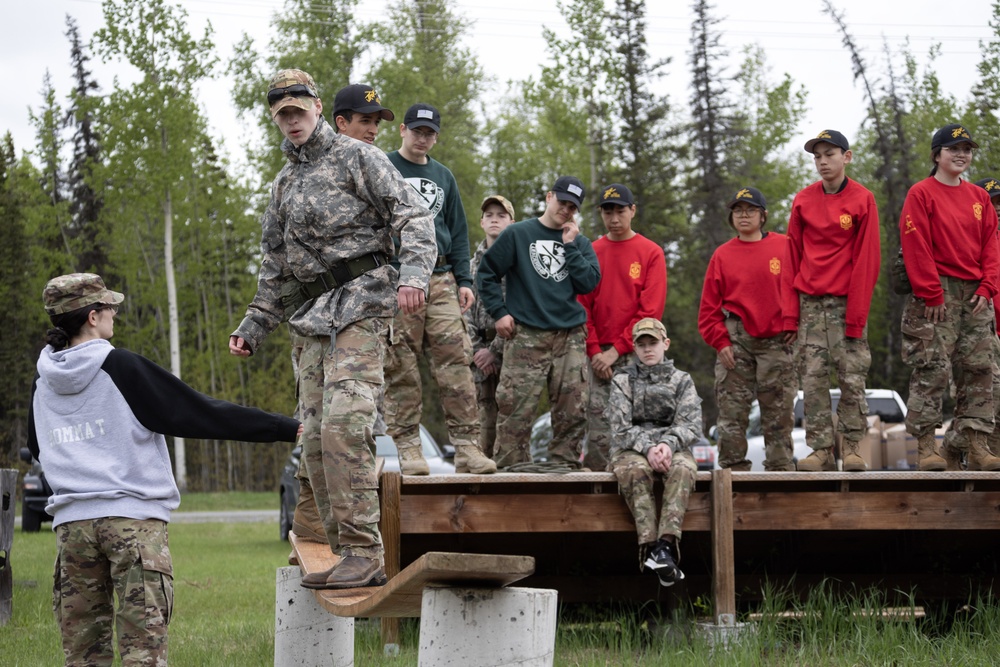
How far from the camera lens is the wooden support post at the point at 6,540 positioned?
9.01 meters

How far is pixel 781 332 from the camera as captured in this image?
27.7ft

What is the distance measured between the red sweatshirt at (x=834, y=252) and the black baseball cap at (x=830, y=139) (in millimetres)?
296

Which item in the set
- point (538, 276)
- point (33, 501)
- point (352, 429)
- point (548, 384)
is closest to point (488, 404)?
point (548, 384)

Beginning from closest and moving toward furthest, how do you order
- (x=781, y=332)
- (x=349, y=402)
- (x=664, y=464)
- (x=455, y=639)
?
(x=455, y=639) < (x=349, y=402) < (x=664, y=464) < (x=781, y=332)

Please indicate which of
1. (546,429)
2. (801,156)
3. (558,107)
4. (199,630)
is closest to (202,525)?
(546,429)

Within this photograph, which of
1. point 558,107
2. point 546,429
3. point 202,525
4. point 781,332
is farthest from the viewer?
point 558,107

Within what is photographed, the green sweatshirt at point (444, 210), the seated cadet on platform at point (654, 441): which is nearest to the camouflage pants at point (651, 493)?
the seated cadet on platform at point (654, 441)

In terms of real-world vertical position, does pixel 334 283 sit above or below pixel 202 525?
above

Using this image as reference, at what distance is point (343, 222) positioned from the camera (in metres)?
5.33

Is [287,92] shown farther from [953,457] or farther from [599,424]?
[953,457]

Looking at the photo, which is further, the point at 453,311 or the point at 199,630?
the point at 199,630

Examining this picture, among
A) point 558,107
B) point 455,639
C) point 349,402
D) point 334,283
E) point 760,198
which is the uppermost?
point 558,107

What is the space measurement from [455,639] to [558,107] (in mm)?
31907

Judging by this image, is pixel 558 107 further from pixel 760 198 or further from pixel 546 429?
pixel 760 198
